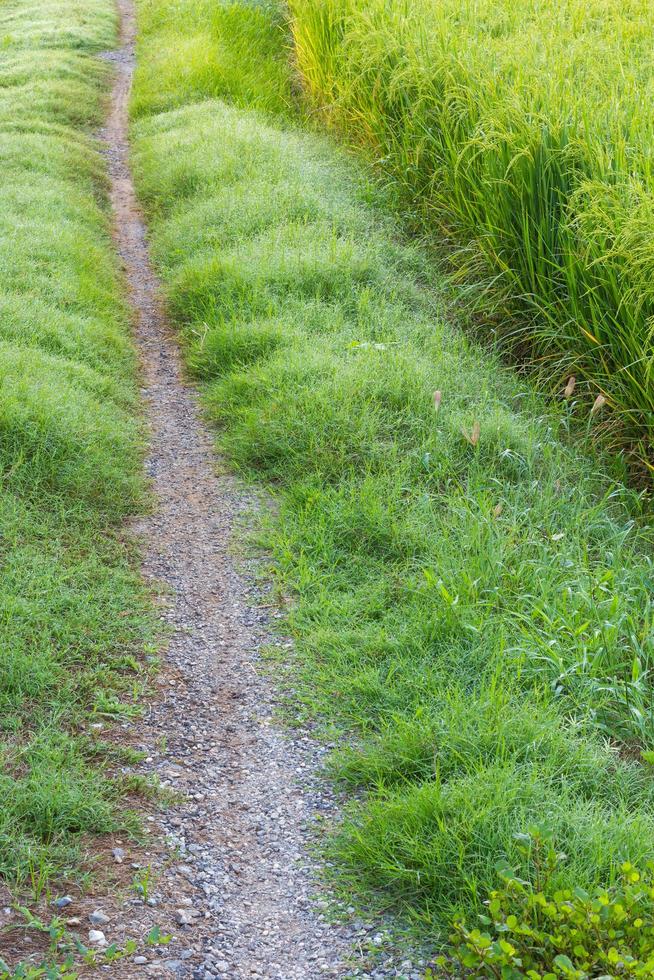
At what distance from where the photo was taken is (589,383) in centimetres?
528

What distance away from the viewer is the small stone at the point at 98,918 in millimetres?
2605

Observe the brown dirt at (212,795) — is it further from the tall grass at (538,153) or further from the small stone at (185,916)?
the tall grass at (538,153)

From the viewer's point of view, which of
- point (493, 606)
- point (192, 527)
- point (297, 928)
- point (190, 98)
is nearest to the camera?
point (297, 928)

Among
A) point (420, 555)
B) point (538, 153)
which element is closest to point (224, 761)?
point (420, 555)

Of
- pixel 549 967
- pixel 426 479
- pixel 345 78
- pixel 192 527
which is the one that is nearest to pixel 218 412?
pixel 192 527

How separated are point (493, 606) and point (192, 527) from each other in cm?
157

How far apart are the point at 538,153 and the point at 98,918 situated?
4970 mm

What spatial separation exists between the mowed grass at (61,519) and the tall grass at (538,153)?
255 centimetres

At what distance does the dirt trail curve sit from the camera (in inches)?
104

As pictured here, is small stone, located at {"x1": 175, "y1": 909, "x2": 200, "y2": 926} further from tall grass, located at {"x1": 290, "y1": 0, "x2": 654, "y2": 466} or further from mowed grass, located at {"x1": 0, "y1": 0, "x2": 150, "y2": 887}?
tall grass, located at {"x1": 290, "y1": 0, "x2": 654, "y2": 466}

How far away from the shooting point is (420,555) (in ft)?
13.3

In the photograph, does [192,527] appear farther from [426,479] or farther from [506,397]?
[506,397]

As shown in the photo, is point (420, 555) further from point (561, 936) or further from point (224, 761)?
point (561, 936)

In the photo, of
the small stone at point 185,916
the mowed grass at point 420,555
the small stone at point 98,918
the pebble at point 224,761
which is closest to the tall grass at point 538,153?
the mowed grass at point 420,555
